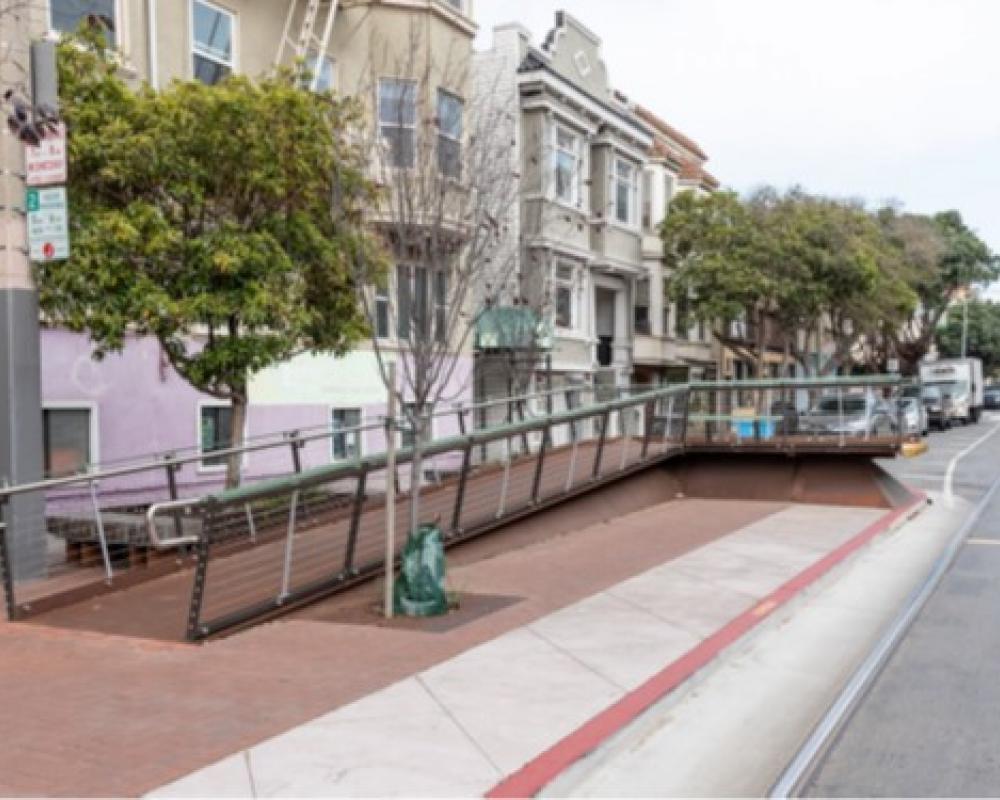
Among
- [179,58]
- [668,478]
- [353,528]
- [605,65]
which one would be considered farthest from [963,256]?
[353,528]

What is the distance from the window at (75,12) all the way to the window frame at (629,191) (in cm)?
1576

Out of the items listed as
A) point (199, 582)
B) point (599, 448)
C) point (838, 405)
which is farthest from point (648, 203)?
point (199, 582)

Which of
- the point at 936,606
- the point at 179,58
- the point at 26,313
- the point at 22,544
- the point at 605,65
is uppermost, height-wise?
the point at 605,65

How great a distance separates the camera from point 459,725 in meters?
5.34

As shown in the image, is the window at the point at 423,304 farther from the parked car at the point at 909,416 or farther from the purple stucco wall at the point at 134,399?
the parked car at the point at 909,416

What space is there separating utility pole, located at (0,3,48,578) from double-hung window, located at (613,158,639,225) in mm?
19587

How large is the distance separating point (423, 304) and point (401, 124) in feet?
6.10

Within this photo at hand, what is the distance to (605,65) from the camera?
1080 inches

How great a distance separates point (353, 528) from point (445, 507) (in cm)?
255

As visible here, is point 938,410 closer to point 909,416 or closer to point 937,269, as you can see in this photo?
point 937,269

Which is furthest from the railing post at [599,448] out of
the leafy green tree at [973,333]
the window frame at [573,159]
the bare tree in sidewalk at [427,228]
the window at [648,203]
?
the leafy green tree at [973,333]

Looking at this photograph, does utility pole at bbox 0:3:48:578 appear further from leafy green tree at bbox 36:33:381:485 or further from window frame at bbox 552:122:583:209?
window frame at bbox 552:122:583:209

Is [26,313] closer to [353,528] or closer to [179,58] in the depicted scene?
[353,528]

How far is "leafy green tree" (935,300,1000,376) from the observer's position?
80438 mm
